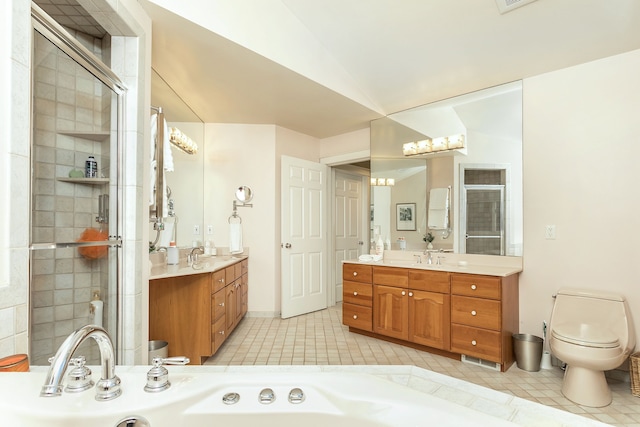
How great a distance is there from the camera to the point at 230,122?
4.12m

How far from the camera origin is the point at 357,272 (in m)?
3.45

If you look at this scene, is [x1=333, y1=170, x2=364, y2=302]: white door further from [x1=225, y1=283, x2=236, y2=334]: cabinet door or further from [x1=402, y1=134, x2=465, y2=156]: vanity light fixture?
[x1=225, y1=283, x2=236, y2=334]: cabinet door

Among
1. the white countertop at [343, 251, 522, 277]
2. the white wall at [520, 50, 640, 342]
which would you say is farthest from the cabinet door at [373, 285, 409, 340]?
the white wall at [520, 50, 640, 342]

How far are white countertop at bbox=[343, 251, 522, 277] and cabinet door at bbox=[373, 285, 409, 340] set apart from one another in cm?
26

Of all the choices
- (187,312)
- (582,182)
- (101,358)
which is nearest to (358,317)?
(187,312)

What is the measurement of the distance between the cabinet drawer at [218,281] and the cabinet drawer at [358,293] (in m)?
1.30

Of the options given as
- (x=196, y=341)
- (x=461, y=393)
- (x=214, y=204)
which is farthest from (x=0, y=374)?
(x=214, y=204)

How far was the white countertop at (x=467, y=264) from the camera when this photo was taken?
2.70 m

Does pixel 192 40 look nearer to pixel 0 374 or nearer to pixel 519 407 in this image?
pixel 0 374

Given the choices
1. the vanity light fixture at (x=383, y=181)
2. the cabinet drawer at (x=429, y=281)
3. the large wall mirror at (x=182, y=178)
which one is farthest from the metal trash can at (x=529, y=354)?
the large wall mirror at (x=182, y=178)

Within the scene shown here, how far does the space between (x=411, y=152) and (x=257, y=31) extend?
2042 mm

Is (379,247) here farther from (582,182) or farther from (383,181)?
(582,182)

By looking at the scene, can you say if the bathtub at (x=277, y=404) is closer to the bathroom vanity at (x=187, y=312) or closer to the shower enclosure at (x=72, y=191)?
the shower enclosure at (x=72, y=191)

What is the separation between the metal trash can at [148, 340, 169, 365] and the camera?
7.73 ft
